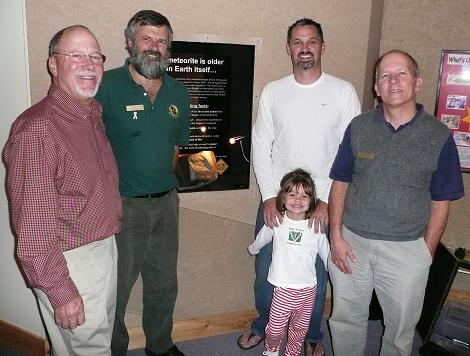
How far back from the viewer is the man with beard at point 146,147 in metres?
2.05

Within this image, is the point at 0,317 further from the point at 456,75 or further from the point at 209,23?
the point at 456,75

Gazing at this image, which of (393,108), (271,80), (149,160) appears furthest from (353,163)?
(149,160)

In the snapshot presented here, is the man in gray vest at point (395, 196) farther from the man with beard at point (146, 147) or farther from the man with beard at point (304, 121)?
the man with beard at point (146, 147)

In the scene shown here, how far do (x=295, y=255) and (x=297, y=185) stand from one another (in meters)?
0.41

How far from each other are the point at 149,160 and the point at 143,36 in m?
0.65

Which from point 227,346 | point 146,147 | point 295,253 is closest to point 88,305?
point 146,147

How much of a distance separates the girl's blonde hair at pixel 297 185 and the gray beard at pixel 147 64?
94 cm

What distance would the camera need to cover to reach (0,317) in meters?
2.59

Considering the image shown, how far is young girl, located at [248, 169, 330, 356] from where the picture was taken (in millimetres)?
2311

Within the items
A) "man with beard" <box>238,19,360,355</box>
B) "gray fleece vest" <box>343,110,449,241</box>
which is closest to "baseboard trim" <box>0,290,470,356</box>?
"man with beard" <box>238,19,360,355</box>

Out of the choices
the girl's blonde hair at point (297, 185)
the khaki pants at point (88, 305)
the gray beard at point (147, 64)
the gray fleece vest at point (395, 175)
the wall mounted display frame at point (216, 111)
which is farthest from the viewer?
the wall mounted display frame at point (216, 111)

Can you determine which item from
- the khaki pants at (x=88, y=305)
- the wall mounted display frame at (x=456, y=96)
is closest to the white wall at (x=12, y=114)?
the khaki pants at (x=88, y=305)

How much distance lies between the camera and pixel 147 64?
6.71 ft

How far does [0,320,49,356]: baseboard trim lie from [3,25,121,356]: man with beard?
97cm
